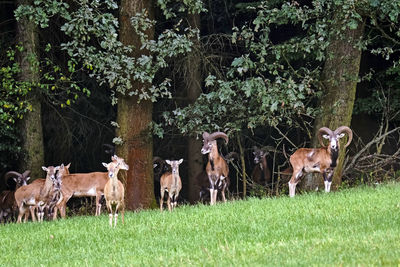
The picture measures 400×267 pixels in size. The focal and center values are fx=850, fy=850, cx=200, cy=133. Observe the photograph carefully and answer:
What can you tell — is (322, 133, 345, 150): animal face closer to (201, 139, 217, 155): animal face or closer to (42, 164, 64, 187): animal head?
A: (201, 139, 217, 155): animal face

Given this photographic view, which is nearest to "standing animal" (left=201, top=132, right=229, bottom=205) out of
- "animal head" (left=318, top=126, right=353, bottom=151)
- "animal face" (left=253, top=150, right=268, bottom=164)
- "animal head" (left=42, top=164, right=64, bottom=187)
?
"animal head" (left=318, top=126, right=353, bottom=151)

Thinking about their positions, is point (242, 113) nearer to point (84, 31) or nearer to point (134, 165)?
point (134, 165)

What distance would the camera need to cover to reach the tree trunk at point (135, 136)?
21703 millimetres

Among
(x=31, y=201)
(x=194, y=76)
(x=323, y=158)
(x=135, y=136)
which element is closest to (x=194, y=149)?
(x=194, y=76)

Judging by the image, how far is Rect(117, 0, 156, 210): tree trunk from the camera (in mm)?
21703

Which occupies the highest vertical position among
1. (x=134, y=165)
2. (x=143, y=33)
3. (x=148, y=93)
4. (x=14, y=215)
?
(x=143, y=33)

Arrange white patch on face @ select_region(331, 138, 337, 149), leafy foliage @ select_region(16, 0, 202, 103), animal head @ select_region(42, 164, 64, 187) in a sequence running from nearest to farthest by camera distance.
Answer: white patch on face @ select_region(331, 138, 337, 149)
leafy foliage @ select_region(16, 0, 202, 103)
animal head @ select_region(42, 164, 64, 187)

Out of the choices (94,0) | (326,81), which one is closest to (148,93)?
(94,0)

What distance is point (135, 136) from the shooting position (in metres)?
21.8

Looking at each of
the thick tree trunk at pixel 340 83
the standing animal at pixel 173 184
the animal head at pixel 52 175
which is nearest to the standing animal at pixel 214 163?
the standing animal at pixel 173 184

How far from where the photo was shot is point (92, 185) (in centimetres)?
2203

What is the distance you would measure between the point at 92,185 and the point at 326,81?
260 inches

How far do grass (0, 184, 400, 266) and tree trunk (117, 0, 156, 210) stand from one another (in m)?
4.19

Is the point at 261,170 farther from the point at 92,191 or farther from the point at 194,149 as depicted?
the point at 92,191
